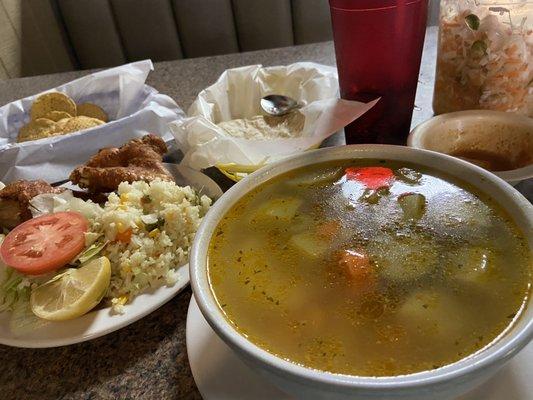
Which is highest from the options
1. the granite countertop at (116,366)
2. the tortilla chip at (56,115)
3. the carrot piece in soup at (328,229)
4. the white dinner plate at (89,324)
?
the carrot piece in soup at (328,229)

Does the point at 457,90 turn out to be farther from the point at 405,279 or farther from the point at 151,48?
the point at 151,48

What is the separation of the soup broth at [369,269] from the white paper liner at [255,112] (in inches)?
12.8

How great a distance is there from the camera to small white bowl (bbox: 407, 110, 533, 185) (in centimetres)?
90

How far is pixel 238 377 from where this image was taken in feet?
2.02

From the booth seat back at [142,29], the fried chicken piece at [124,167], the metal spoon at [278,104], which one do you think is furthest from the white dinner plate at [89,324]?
the booth seat back at [142,29]

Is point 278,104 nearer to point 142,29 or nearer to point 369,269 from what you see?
point 369,269

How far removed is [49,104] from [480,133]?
1.28 meters

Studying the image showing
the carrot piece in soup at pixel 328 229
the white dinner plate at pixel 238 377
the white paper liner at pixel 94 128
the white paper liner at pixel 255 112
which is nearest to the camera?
the white dinner plate at pixel 238 377

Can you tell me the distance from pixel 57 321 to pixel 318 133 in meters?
0.66

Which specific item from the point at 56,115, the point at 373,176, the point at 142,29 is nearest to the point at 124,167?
the point at 56,115

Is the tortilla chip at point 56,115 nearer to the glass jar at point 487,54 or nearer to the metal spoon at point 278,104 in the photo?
the metal spoon at point 278,104

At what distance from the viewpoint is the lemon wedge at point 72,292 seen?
800mm

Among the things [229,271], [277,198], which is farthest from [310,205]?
[229,271]

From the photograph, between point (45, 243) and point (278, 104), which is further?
point (278, 104)
